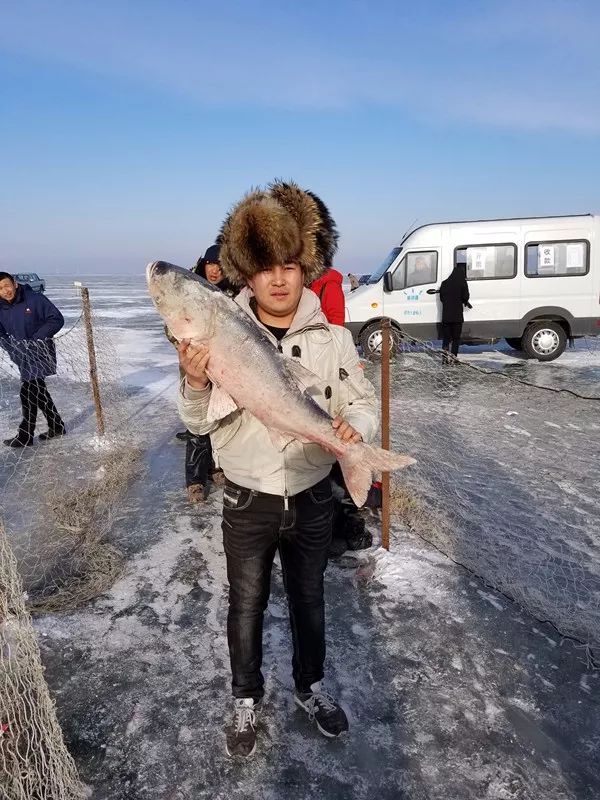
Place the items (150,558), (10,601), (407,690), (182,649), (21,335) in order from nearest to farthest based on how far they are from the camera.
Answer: (10,601) → (407,690) → (182,649) → (150,558) → (21,335)

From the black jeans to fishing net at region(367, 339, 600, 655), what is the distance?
1.76 metres

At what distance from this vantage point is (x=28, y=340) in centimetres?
687

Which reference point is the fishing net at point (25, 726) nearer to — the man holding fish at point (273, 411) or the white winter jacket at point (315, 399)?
the man holding fish at point (273, 411)

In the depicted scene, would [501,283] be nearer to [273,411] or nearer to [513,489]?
[513,489]

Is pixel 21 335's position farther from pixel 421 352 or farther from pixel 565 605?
pixel 421 352

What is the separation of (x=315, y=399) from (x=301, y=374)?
0.65 feet

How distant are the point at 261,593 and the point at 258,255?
1523 mm

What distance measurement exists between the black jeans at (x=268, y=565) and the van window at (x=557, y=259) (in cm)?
1132

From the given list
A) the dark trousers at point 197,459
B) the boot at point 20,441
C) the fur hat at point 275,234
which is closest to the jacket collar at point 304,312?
the fur hat at point 275,234

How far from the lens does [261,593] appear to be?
2.44 meters

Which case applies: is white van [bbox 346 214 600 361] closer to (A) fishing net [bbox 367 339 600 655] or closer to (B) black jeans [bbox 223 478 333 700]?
(A) fishing net [bbox 367 339 600 655]

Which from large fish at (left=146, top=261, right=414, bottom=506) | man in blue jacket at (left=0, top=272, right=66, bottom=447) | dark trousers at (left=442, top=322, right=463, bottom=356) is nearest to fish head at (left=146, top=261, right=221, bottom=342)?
large fish at (left=146, top=261, right=414, bottom=506)

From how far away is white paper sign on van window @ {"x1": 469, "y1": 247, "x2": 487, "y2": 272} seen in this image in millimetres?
12078

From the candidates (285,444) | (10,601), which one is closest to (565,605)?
(285,444)
